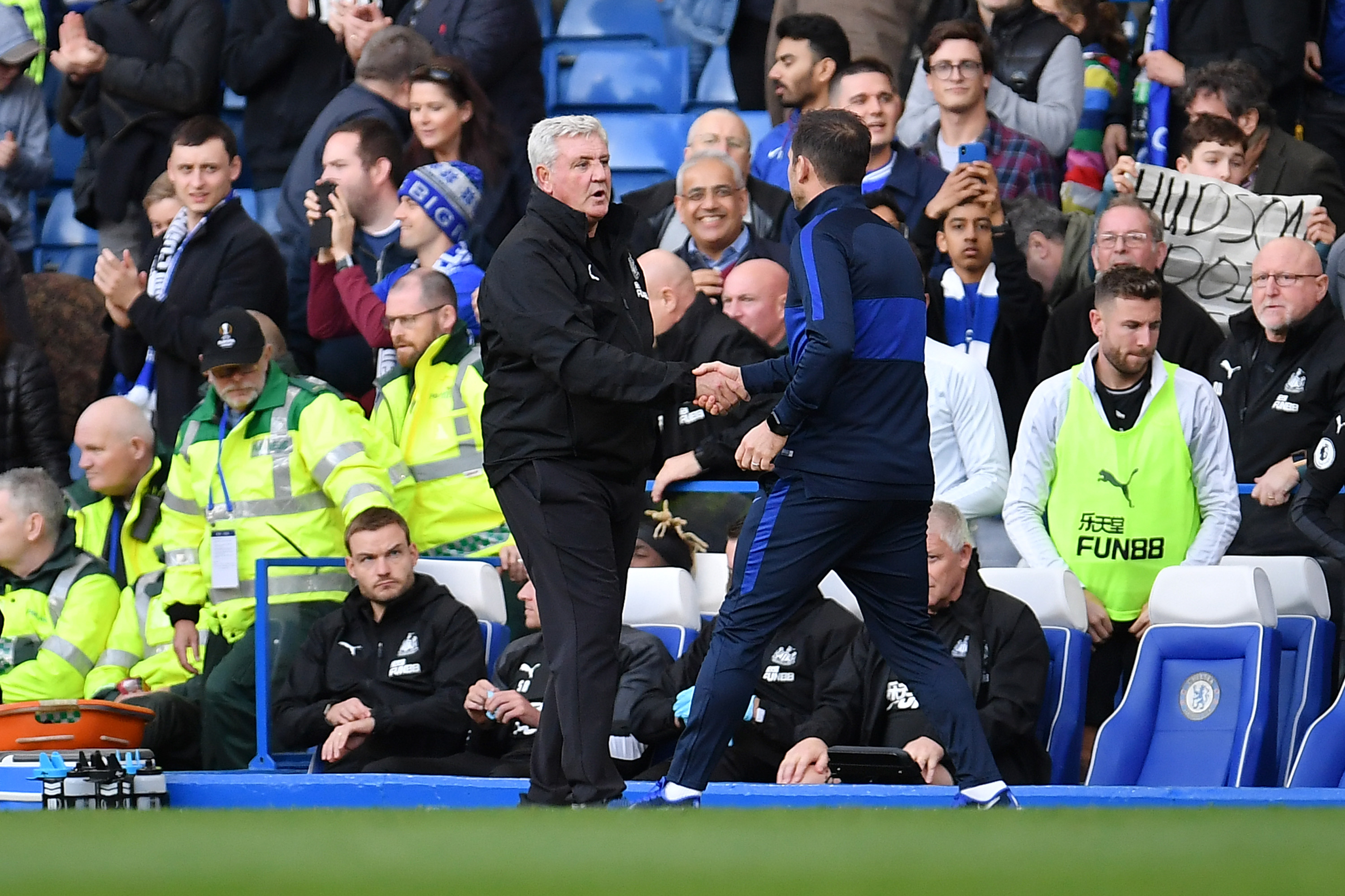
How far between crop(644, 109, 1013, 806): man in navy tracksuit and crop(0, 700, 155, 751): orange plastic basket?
2.36m

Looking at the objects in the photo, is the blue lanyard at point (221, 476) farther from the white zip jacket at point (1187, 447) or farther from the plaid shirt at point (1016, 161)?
the plaid shirt at point (1016, 161)

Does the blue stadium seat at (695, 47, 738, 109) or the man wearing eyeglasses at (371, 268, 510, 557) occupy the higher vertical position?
the blue stadium seat at (695, 47, 738, 109)

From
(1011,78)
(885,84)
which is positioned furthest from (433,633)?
(1011,78)

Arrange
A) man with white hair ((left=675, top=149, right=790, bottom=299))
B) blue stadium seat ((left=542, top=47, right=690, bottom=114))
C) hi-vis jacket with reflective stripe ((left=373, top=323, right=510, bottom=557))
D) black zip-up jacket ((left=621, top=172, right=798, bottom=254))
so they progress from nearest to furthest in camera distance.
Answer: hi-vis jacket with reflective stripe ((left=373, top=323, right=510, bottom=557)) < man with white hair ((left=675, top=149, right=790, bottom=299)) < black zip-up jacket ((left=621, top=172, right=798, bottom=254)) < blue stadium seat ((left=542, top=47, right=690, bottom=114))

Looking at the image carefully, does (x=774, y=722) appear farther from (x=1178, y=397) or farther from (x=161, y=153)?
(x=161, y=153)

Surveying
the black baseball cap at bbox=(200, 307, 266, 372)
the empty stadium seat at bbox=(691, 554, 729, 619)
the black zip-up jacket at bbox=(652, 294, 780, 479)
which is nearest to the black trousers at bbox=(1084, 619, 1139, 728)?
the empty stadium seat at bbox=(691, 554, 729, 619)

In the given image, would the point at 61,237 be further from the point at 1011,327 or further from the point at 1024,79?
the point at 1011,327

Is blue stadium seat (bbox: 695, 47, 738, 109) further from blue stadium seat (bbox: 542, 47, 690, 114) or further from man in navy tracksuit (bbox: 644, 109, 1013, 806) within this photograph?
man in navy tracksuit (bbox: 644, 109, 1013, 806)

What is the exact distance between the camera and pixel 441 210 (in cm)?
885

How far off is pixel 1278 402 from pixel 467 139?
3.81 meters

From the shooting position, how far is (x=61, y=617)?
804 centimetres

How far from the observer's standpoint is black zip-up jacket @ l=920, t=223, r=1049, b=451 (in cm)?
809

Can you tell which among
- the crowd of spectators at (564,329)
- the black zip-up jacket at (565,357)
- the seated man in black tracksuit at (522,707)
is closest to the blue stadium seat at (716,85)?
the crowd of spectators at (564,329)

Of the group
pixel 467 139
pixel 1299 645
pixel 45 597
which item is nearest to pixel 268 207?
pixel 467 139
